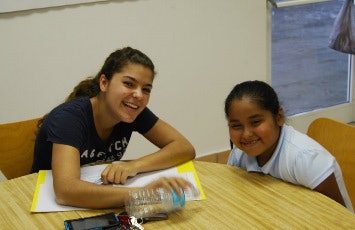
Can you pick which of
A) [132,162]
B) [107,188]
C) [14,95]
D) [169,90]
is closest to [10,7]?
[14,95]

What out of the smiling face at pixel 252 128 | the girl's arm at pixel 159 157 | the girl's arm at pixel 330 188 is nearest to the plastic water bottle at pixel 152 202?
the girl's arm at pixel 159 157

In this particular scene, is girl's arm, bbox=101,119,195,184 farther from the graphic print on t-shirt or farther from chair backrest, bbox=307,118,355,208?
chair backrest, bbox=307,118,355,208

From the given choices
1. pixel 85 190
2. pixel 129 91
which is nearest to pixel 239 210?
pixel 85 190

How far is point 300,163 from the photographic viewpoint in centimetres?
143

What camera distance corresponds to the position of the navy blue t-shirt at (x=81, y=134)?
1573mm

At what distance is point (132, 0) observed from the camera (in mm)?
2697

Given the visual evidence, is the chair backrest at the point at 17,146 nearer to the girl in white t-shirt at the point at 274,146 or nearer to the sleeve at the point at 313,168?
the girl in white t-shirt at the point at 274,146

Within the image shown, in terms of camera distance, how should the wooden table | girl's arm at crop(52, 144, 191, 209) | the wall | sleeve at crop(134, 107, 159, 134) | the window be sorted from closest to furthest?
1. the wooden table
2. girl's arm at crop(52, 144, 191, 209)
3. sleeve at crop(134, 107, 159, 134)
4. the wall
5. the window

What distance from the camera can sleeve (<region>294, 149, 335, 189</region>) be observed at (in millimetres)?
1404

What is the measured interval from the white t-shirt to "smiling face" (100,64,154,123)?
1.40ft

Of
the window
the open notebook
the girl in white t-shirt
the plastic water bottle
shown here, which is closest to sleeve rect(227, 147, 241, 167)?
the girl in white t-shirt

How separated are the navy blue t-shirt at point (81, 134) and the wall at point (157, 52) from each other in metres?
0.85

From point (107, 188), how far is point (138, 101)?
37 centimetres

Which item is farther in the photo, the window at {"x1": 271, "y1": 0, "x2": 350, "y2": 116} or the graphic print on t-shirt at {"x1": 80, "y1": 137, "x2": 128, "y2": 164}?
the window at {"x1": 271, "y1": 0, "x2": 350, "y2": 116}
